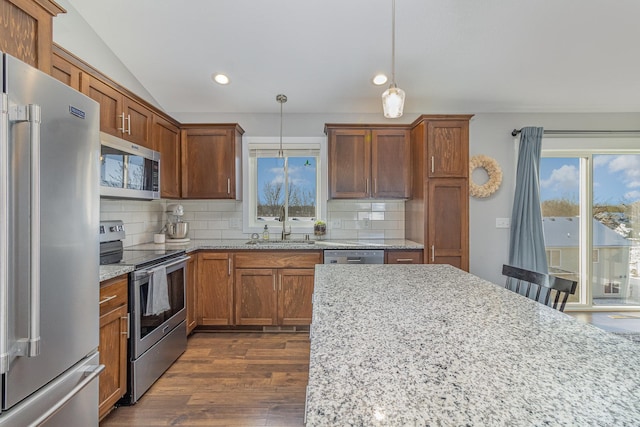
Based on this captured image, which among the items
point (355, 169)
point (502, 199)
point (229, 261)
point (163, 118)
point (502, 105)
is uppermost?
point (502, 105)

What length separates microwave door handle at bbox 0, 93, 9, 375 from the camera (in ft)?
3.18

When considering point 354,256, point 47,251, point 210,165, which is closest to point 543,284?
point 354,256

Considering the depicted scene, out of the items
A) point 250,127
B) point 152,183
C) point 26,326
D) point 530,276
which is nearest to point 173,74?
point 250,127

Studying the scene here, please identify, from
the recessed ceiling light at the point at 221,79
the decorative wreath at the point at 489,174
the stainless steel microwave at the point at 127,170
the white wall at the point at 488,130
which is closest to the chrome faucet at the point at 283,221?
the white wall at the point at 488,130

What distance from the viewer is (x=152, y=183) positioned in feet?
9.03

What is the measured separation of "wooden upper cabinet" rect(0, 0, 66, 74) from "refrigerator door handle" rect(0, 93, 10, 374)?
41 cm

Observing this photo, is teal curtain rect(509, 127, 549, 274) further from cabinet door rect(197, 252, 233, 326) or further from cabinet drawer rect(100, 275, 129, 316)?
cabinet drawer rect(100, 275, 129, 316)

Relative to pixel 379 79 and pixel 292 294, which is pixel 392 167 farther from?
pixel 292 294

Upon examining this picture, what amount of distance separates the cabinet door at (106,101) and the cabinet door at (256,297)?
1606mm

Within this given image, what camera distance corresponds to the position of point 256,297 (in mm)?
3092

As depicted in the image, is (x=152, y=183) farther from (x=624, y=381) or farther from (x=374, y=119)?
(x=624, y=381)

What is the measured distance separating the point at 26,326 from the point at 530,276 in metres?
2.15

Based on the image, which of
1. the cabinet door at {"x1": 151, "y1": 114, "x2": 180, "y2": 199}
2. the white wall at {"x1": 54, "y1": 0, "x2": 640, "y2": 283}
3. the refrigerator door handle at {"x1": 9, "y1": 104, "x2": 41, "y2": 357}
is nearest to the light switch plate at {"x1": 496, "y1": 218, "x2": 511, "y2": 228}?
the white wall at {"x1": 54, "y1": 0, "x2": 640, "y2": 283}

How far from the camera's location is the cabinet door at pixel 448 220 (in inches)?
120
